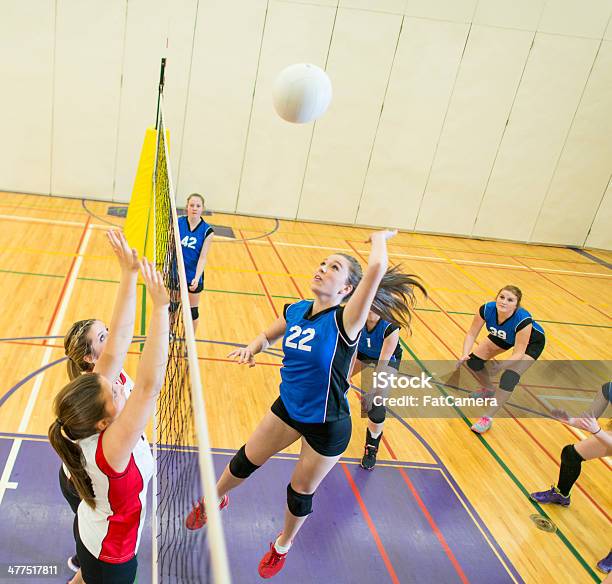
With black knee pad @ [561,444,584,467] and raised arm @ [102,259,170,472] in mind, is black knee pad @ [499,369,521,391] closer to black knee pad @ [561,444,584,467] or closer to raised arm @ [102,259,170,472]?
black knee pad @ [561,444,584,467]

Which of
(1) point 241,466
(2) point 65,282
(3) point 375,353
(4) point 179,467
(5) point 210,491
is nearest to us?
(5) point 210,491

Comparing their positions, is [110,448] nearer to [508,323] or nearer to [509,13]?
[508,323]

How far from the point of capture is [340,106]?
40.0 feet

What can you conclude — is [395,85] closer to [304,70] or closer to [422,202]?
[422,202]

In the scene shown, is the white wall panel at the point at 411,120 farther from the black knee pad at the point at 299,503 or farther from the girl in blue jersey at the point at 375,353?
the black knee pad at the point at 299,503

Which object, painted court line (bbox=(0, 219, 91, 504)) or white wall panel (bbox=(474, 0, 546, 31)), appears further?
white wall panel (bbox=(474, 0, 546, 31))

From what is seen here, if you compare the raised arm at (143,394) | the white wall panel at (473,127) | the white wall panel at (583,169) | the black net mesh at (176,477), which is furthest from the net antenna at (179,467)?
the white wall panel at (583,169)

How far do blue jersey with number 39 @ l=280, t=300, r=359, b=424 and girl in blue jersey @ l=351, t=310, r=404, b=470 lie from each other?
142 centimetres

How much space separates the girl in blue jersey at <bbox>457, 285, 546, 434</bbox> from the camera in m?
5.78

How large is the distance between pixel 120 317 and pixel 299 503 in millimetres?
1623

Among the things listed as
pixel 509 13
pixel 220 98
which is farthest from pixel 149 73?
pixel 509 13

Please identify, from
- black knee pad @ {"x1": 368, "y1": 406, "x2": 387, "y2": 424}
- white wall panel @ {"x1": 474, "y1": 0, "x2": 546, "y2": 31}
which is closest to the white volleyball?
black knee pad @ {"x1": 368, "y1": 406, "x2": 387, "y2": 424}

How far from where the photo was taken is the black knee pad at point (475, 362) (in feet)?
20.6

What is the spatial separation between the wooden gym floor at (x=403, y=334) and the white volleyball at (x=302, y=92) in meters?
2.71
